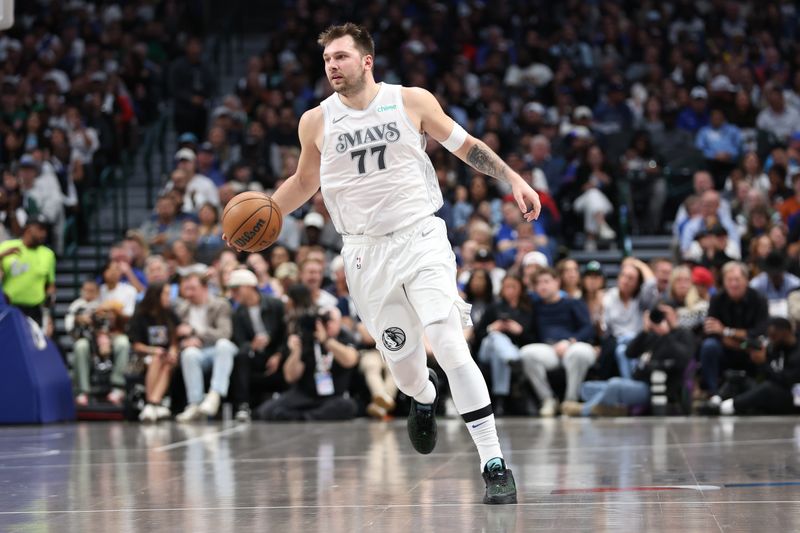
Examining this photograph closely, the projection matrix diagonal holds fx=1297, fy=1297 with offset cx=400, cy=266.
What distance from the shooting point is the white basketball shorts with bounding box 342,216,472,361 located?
277 inches

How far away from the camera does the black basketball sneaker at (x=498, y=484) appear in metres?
6.75

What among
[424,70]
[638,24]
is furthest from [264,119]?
[638,24]

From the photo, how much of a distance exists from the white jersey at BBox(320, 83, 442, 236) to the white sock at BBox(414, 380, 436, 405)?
3.46ft

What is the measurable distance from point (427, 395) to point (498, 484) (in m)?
1.06

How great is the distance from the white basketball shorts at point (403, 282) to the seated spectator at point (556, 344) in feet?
24.2

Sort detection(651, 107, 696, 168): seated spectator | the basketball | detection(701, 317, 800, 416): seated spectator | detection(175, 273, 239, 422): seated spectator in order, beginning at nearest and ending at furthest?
the basketball < detection(701, 317, 800, 416): seated spectator < detection(175, 273, 239, 422): seated spectator < detection(651, 107, 696, 168): seated spectator

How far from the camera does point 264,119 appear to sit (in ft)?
69.8

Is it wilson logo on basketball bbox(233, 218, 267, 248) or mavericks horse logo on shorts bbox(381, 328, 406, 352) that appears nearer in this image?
mavericks horse logo on shorts bbox(381, 328, 406, 352)

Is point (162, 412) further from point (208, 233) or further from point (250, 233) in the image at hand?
point (250, 233)

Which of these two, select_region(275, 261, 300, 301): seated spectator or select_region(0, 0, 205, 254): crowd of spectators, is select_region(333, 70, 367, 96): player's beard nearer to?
select_region(275, 261, 300, 301): seated spectator

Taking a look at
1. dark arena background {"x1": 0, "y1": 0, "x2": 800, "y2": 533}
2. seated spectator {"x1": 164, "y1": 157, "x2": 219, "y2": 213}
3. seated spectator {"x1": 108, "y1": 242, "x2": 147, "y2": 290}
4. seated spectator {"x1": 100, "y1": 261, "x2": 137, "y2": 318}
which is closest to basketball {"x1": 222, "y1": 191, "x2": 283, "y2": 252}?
dark arena background {"x1": 0, "y1": 0, "x2": 800, "y2": 533}

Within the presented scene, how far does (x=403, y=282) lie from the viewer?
713 centimetres

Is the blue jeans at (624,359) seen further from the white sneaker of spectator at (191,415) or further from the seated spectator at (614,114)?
the seated spectator at (614,114)

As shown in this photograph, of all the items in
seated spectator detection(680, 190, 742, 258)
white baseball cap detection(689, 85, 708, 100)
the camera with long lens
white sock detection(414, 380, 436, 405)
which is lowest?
white sock detection(414, 380, 436, 405)
